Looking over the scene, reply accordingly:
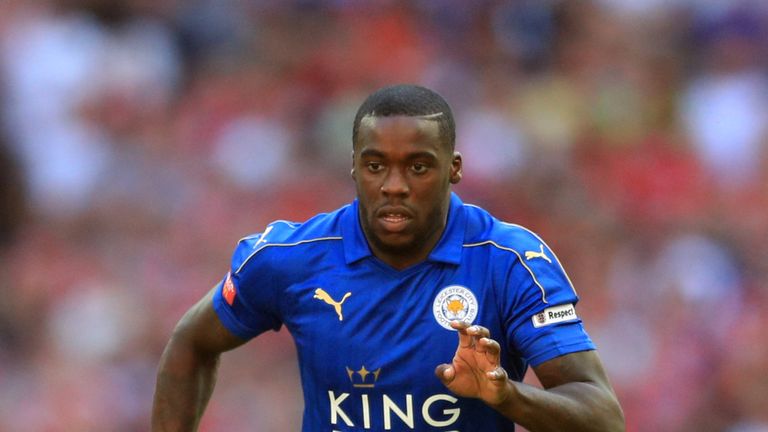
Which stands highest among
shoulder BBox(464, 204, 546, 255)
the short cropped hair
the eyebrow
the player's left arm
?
the short cropped hair

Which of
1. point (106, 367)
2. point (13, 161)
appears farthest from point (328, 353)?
point (13, 161)

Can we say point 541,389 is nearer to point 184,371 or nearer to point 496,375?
point 496,375

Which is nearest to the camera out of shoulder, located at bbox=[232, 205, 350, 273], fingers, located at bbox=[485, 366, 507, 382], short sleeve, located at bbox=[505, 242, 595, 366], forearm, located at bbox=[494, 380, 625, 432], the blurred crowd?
fingers, located at bbox=[485, 366, 507, 382]

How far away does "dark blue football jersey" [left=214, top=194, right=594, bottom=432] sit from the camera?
16.5 ft

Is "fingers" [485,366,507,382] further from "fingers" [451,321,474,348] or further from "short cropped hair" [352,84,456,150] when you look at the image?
"short cropped hair" [352,84,456,150]

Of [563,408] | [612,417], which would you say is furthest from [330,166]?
[563,408]

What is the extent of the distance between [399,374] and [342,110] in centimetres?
669

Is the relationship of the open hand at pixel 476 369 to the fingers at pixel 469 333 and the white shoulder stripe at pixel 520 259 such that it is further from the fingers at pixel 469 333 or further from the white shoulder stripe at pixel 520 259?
the white shoulder stripe at pixel 520 259

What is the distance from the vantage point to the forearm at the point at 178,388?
224 inches

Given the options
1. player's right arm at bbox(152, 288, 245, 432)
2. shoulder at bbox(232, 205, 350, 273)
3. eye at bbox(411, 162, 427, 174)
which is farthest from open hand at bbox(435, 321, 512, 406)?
player's right arm at bbox(152, 288, 245, 432)

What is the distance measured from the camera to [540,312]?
4.98 meters

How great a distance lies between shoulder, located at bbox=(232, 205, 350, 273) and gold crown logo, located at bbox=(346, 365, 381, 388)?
483 mm

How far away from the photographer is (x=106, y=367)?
999 centimetres

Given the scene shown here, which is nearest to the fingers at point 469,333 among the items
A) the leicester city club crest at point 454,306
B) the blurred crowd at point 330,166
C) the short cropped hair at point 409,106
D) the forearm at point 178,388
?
the leicester city club crest at point 454,306
